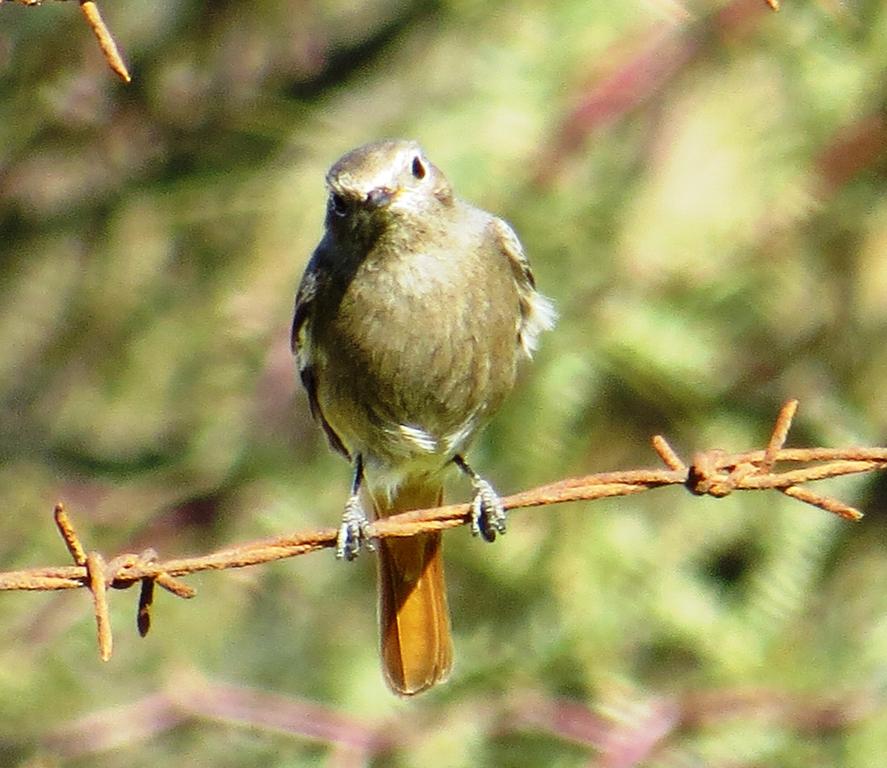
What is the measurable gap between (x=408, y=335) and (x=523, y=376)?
1.80 m

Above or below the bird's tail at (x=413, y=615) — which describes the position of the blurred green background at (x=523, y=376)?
below

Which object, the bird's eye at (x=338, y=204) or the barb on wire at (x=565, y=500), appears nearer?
the barb on wire at (x=565, y=500)

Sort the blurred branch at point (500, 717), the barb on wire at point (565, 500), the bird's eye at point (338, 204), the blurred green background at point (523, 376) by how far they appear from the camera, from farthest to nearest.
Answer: the blurred green background at point (523, 376)
the blurred branch at point (500, 717)
the bird's eye at point (338, 204)
the barb on wire at point (565, 500)

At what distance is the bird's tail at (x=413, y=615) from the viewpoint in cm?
441

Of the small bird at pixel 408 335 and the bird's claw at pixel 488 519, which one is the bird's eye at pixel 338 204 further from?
the bird's claw at pixel 488 519

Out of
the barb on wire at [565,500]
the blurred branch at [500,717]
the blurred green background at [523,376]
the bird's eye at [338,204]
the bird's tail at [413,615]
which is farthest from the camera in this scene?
the blurred green background at [523,376]

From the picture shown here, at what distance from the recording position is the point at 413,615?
4508 mm

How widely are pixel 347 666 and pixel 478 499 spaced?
6.99ft

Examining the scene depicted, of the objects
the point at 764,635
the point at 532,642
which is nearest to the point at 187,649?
the point at 532,642

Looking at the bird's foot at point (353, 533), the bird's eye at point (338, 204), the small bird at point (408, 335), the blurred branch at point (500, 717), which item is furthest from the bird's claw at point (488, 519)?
the blurred branch at point (500, 717)

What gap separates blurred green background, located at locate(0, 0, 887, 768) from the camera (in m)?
5.88

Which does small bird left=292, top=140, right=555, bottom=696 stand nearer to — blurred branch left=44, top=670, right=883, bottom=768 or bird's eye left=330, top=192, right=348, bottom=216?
bird's eye left=330, top=192, right=348, bottom=216

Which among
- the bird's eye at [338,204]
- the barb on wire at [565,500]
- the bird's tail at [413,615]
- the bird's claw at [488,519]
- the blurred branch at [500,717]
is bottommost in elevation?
the blurred branch at [500,717]

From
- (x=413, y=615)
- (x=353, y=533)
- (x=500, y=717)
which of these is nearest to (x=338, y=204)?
(x=353, y=533)
